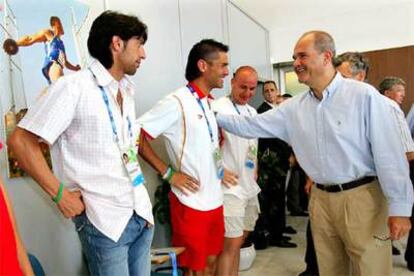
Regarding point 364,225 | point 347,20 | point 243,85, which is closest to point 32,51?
point 243,85

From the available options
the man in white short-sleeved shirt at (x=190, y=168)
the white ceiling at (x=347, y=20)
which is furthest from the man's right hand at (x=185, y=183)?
the white ceiling at (x=347, y=20)

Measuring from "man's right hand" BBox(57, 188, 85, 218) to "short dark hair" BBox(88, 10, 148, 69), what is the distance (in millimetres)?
478

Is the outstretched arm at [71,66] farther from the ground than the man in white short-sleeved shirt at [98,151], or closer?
farther from the ground

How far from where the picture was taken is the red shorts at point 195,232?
206 cm

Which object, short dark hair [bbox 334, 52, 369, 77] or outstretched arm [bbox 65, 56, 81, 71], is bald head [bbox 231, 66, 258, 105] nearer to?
short dark hair [bbox 334, 52, 369, 77]

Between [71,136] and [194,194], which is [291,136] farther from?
[71,136]

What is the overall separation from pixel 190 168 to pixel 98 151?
2.71 ft

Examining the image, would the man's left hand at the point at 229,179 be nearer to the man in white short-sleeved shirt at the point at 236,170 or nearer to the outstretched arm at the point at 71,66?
the man in white short-sleeved shirt at the point at 236,170

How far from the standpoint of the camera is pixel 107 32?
1.38m

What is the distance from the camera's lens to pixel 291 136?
6.74 ft

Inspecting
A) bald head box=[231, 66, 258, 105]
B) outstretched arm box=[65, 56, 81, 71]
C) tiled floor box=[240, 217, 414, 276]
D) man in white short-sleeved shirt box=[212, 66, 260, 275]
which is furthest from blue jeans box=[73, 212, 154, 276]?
tiled floor box=[240, 217, 414, 276]

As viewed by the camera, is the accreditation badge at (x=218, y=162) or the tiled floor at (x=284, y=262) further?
the tiled floor at (x=284, y=262)

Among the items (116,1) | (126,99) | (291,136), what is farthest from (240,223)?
(116,1)

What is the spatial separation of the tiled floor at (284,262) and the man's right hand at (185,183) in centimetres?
158
